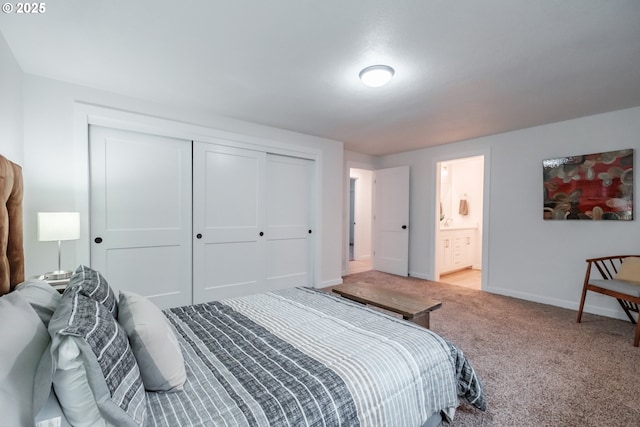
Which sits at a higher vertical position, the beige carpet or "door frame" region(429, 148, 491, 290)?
"door frame" region(429, 148, 491, 290)

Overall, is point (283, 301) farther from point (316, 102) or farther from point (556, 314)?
point (556, 314)

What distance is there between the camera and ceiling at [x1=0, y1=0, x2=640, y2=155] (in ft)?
5.31

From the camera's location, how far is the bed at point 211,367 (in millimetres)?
778

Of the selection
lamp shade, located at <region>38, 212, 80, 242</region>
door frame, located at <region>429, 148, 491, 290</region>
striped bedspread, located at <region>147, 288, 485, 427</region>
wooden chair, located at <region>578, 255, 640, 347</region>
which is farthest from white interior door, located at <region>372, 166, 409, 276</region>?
lamp shade, located at <region>38, 212, 80, 242</region>

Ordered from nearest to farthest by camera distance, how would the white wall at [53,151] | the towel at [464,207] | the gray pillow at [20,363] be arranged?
the gray pillow at [20,363]
the white wall at [53,151]
the towel at [464,207]

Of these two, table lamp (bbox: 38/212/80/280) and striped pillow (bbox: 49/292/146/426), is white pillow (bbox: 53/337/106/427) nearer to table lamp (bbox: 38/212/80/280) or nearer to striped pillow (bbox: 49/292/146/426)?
striped pillow (bbox: 49/292/146/426)

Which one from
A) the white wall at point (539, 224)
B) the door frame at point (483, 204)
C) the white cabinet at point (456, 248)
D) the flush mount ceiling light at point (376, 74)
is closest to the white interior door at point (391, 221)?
the door frame at point (483, 204)

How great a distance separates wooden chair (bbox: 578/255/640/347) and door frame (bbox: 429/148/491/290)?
1208 millimetres

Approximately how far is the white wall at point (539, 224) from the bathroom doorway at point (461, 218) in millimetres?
1042

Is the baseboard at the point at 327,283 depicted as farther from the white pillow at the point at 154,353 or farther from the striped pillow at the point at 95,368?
the striped pillow at the point at 95,368

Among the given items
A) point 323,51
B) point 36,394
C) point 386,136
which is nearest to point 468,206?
point 386,136

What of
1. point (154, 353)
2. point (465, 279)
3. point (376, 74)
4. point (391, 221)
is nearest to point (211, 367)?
point (154, 353)

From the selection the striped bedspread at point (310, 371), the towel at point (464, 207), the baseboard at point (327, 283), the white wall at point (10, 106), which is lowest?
the baseboard at point (327, 283)

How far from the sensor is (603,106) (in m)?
3.03
